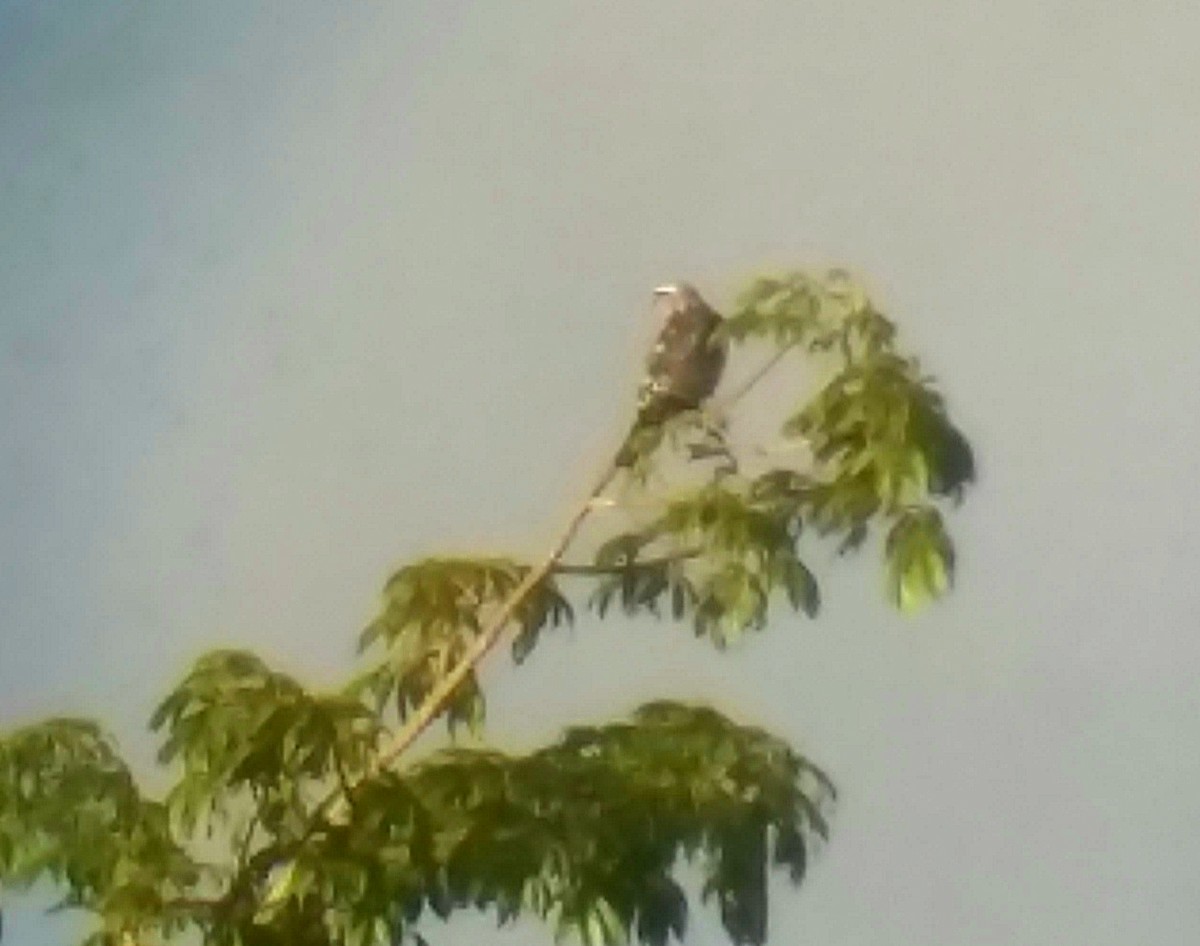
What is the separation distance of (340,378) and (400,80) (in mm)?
274

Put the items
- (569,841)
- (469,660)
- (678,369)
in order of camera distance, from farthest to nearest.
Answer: (678,369), (469,660), (569,841)

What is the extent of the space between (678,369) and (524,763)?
1.03 feet

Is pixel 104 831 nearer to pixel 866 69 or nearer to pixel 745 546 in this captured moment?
pixel 745 546

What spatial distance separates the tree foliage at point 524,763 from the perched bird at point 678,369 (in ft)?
0.04

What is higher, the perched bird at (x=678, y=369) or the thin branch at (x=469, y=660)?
the perched bird at (x=678, y=369)

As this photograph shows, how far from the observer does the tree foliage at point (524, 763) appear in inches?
43.1

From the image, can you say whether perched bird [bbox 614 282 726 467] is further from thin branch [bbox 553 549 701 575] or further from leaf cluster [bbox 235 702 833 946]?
leaf cluster [bbox 235 702 833 946]

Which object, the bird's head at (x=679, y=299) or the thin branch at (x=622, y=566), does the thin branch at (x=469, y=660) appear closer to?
the thin branch at (x=622, y=566)

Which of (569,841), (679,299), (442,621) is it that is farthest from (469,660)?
(679,299)

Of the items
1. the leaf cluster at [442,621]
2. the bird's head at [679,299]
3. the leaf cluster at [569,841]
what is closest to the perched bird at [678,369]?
the bird's head at [679,299]

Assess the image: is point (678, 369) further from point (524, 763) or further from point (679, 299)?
point (524, 763)

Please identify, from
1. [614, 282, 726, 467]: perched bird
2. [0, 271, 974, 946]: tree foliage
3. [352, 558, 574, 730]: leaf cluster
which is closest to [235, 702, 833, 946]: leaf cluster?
[0, 271, 974, 946]: tree foliage

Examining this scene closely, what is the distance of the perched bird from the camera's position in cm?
131

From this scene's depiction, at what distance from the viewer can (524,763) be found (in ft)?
3.65
